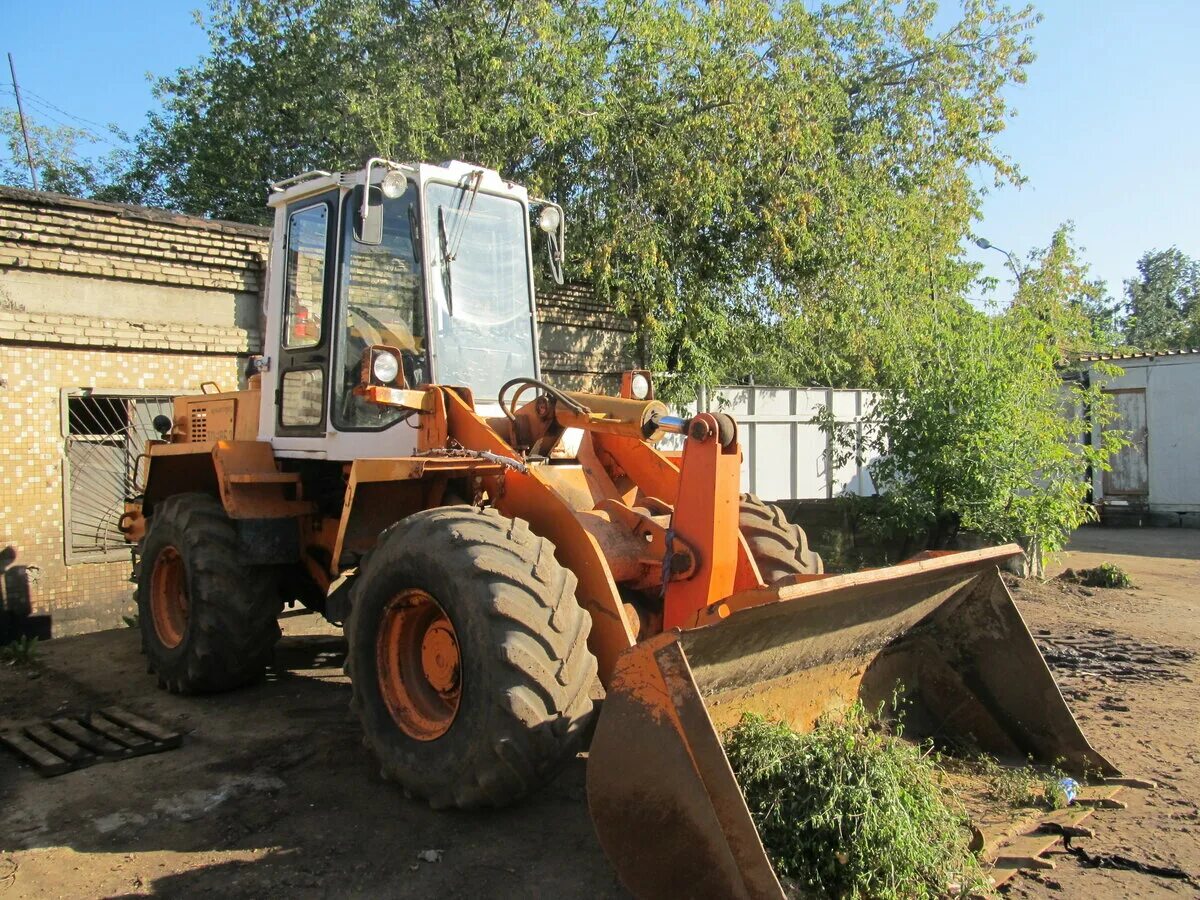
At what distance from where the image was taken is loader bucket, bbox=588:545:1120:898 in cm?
303

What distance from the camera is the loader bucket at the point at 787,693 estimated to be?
9.95 feet

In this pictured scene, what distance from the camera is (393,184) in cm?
492

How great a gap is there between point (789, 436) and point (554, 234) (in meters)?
7.18

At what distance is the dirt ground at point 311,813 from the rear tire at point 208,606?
0.21 m

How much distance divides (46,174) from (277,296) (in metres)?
21.9

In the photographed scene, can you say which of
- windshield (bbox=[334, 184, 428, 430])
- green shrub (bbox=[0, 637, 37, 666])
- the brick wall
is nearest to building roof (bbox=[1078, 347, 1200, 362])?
the brick wall

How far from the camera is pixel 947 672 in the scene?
462cm

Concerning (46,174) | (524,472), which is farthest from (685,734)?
(46,174)

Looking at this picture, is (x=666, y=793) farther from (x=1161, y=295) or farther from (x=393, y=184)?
(x=1161, y=295)

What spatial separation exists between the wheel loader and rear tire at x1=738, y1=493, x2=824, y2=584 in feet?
0.05

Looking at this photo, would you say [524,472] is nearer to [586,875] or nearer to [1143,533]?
[586,875]

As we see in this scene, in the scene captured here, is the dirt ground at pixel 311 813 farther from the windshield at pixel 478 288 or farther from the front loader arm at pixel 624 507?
the windshield at pixel 478 288

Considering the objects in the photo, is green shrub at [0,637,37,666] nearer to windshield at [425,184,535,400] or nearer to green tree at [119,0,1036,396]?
windshield at [425,184,535,400]

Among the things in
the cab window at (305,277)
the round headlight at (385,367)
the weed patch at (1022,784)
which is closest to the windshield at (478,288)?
the round headlight at (385,367)
